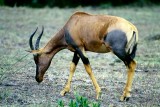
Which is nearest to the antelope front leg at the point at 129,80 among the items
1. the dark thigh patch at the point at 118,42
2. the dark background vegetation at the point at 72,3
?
the dark thigh patch at the point at 118,42

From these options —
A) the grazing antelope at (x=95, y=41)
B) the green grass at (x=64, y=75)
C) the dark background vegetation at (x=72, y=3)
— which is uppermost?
the grazing antelope at (x=95, y=41)

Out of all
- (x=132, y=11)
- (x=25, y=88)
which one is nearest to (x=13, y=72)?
(x=25, y=88)

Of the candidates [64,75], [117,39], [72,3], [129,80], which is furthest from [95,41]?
[72,3]

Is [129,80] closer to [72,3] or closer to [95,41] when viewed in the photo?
[95,41]

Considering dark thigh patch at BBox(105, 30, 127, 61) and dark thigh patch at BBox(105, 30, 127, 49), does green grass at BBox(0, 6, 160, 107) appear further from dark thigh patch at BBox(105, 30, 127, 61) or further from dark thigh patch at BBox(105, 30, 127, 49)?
dark thigh patch at BBox(105, 30, 127, 49)

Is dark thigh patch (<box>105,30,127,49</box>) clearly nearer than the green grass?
Yes

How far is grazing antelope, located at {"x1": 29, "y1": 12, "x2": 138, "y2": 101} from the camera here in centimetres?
976

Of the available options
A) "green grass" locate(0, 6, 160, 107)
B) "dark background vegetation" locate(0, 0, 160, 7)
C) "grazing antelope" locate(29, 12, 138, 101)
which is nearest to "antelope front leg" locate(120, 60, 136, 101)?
"grazing antelope" locate(29, 12, 138, 101)

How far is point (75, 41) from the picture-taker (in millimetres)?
10312

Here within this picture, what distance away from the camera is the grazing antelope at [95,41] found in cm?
976

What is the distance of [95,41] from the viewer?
10.1m

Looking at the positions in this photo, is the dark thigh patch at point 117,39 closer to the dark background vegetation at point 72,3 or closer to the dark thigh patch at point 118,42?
the dark thigh patch at point 118,42

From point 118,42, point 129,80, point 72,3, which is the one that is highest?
point 118,42

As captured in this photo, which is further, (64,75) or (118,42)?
(64,75)
